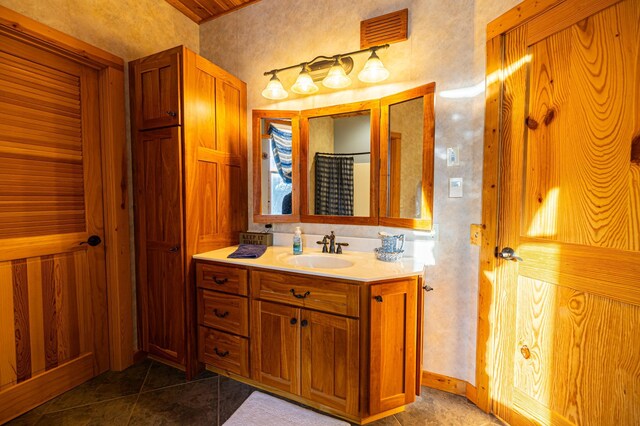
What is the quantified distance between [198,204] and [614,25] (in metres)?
2.29

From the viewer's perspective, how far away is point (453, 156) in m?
1.64

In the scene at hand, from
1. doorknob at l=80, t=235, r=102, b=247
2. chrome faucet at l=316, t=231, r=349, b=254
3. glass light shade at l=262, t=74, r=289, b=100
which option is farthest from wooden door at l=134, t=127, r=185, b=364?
chrome faucet at l=316, t=231, r=349, b=254

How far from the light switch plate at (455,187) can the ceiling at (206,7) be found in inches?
85.8

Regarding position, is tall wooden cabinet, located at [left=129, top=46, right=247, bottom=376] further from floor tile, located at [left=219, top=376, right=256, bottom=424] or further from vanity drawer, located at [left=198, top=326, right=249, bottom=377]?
floor tile, located at [left=219, top=376, right=256, bottom=424]

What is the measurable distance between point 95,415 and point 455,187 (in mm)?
2515

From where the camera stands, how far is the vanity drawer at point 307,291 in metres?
1.38

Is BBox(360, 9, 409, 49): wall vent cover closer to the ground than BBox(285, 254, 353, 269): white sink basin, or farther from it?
farther from it

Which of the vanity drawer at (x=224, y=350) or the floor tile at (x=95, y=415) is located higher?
the vanity drawer at (x=224, y=350)

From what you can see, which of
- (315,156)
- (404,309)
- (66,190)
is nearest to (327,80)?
(315,156)

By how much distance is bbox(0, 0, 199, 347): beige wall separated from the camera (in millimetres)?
1553

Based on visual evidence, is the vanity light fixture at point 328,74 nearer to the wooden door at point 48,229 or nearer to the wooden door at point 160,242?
the wooden door at point 160,242

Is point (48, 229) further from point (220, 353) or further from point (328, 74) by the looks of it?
point (328, 74)

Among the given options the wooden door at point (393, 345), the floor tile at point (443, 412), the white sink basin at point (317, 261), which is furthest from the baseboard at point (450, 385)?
the white sink basin at point (317, 261)

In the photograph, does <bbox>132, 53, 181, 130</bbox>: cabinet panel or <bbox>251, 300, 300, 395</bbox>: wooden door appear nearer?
<bbox>251, 300, 300, 395</bbox>: wooden door
